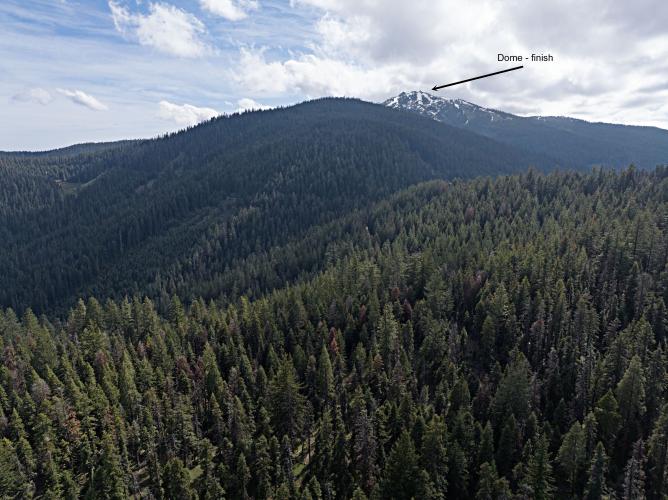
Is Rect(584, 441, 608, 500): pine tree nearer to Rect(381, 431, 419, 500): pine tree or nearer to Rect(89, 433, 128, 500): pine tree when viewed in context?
Rect(381, 431, 419, 500): pine tree

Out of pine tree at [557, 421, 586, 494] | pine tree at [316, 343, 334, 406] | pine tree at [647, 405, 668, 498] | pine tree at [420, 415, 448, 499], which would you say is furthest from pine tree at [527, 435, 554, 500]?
pine tree at [316, 343, 334, 406]

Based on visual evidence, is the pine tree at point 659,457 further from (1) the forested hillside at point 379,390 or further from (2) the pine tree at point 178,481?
(2) the pine tree at point 178,481

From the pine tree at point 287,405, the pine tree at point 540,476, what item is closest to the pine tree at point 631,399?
the pine tree at point 540,476

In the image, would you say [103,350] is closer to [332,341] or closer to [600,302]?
[332,341]

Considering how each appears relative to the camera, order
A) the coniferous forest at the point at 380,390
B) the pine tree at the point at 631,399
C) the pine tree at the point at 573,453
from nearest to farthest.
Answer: the pine tree at the point at 573,453 < the coniferous forest at the point at 380,390 < the pine tree at the point at 631,399

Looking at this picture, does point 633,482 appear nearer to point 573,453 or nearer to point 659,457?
point 573,453

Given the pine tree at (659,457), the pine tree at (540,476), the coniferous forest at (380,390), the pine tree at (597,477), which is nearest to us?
the pine tree at (540,476)

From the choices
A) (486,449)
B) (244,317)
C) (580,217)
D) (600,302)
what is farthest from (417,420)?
(580,217)

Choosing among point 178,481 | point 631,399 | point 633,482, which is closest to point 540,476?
point 633,482

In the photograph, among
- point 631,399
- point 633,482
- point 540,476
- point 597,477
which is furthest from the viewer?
point 631,399
